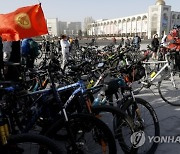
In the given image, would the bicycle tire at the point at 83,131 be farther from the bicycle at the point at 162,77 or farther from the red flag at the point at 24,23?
the bicycle at the point at 162,77

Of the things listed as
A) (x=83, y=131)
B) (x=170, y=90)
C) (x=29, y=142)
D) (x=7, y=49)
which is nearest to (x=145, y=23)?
(x=170, y=90)

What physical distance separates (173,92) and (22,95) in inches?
167

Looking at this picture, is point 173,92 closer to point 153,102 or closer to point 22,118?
point 153,102

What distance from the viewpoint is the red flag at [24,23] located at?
3.96 metres

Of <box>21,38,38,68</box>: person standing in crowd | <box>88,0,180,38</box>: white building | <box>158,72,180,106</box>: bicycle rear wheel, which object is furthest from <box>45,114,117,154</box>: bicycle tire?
<box>88,0,180,38</box>: white building

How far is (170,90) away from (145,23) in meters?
94.9

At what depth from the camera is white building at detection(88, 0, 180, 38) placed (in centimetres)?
8350

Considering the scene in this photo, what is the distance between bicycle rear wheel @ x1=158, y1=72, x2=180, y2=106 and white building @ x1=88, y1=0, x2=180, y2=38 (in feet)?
192

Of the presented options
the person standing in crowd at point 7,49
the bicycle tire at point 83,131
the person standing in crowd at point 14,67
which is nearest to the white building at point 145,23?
the person standing in crowd at point 7,49

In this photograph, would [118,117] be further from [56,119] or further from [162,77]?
[162,77]

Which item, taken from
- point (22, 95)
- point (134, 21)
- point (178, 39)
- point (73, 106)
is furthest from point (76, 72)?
point (134, 21)

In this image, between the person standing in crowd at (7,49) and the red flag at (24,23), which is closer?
the red flag at (24,23)

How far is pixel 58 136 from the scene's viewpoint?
260 centimetres

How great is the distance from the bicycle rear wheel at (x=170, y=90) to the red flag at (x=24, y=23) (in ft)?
9.65
